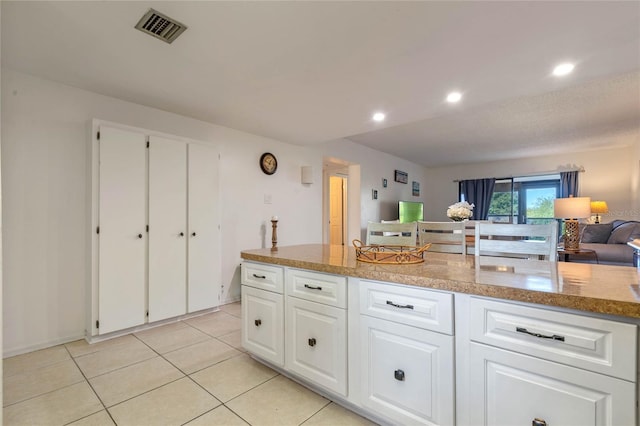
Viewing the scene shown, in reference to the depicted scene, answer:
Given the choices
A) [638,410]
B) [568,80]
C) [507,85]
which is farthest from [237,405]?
[568,80]

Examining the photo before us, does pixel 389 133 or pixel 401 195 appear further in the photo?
pixel 401 195

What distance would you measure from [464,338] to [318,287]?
75 centimetres

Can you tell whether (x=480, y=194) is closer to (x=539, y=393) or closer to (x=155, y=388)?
(x=539, y=393)

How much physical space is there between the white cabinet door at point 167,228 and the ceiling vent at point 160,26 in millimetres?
1216

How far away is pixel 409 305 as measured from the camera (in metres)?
1.29

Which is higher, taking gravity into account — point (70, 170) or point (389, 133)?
point (389, 133)

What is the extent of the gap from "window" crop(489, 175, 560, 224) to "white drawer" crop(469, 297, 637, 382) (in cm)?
672

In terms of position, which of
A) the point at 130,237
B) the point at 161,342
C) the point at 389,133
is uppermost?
the point at 389,133

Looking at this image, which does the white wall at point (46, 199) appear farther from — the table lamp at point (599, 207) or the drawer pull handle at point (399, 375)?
the table lamp at point (599, 207)

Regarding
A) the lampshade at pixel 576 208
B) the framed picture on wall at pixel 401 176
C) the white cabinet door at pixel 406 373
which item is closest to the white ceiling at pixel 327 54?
the lampshade at pixel 576 208

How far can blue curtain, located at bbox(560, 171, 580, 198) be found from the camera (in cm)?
607

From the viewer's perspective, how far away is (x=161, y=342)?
2502mm

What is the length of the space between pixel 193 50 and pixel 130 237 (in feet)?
5.69

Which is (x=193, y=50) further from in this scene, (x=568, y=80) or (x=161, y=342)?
(x=568, y=80)
